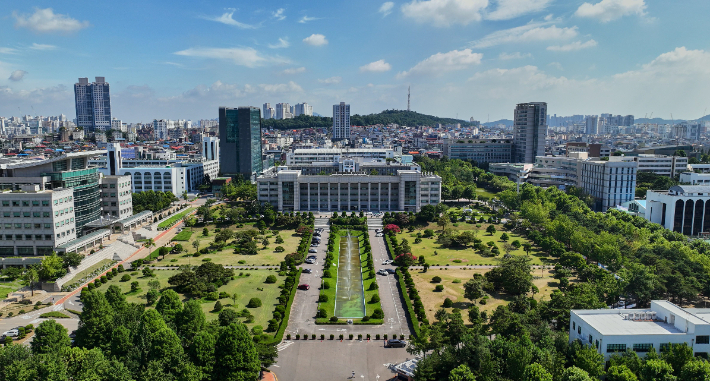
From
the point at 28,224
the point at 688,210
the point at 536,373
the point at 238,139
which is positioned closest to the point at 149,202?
the point at 28,224

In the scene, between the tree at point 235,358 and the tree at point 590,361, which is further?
the tree at point 235,358

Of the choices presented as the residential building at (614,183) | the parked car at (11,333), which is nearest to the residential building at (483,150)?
the residential building at (614,183)

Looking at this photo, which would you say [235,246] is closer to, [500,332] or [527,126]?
[500,332]

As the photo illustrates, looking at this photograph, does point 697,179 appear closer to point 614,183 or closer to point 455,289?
point 614,183

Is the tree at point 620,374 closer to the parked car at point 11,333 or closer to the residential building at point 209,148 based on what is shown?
the parked car at point 11,333

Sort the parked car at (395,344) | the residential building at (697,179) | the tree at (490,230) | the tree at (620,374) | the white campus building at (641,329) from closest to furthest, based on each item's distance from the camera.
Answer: the tree at (620,374), the white campus building at (641,329), the parked car at (395,344), the tree at (490,230), the residential building at (697,179)

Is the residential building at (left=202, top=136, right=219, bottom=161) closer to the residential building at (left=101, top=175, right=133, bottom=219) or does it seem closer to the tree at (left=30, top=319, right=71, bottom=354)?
the residential building at (left=101, top=175, right=133, bottom=219)

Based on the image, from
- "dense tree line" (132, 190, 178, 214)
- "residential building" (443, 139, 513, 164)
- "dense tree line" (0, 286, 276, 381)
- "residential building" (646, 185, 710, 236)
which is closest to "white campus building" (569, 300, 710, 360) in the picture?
"dense tree line" (0, 286, 276, 381)
